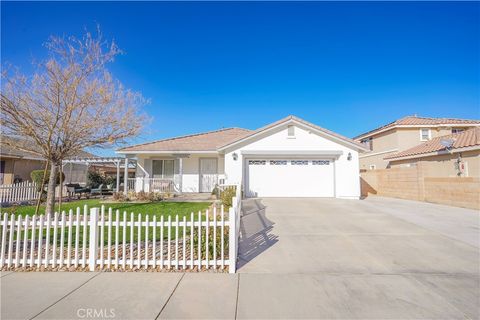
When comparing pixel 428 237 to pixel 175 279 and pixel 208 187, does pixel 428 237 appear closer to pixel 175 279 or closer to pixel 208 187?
pixel 175 279

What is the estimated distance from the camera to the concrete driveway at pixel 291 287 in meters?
3.21

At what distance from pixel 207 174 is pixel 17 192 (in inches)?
410

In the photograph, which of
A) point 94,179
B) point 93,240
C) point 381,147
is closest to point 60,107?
point 93,240

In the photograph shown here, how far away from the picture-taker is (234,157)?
1497 cm

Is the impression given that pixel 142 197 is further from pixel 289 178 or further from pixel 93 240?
pixel 93 240

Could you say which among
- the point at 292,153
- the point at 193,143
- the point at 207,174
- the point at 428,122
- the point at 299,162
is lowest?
the point at 207,174

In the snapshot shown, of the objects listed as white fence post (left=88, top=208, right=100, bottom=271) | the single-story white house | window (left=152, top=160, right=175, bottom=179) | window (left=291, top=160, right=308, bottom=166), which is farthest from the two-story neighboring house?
white fence post (left=88, top=208, right=100, bottom=271)

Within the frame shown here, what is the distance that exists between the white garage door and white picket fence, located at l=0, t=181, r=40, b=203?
11433 mm

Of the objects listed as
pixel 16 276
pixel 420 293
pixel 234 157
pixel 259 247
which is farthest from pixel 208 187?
pixel 420 293

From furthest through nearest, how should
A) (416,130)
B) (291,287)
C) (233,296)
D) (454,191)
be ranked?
(416,130) < (454,191) < (291,287) < (233,296)

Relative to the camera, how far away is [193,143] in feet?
59.2

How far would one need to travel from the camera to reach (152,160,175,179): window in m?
17.8

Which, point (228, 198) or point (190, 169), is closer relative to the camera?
point (228, 198)

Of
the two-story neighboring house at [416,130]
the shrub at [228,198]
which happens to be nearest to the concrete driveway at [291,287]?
the shrub at [228,198]
